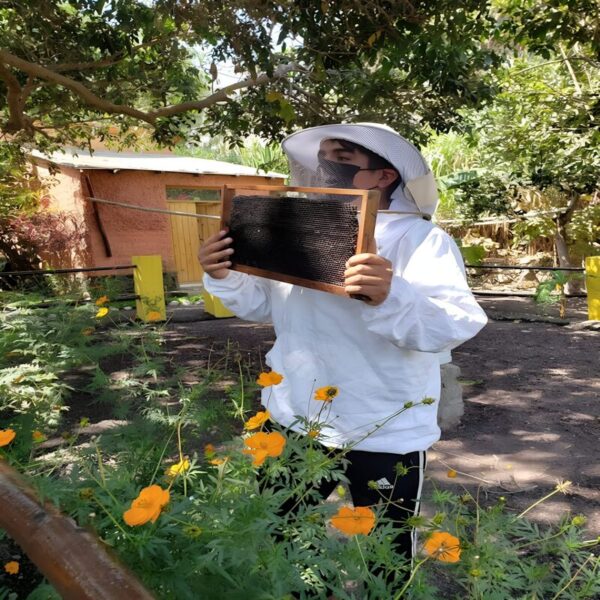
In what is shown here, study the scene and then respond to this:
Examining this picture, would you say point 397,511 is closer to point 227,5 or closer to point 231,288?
point 231,288

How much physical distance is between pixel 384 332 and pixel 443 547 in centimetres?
53

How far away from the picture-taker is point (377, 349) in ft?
5.17

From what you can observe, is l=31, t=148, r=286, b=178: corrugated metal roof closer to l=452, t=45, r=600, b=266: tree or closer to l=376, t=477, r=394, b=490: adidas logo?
l=452, t=45, r=600, b=266: tree

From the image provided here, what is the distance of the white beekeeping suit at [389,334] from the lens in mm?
1399

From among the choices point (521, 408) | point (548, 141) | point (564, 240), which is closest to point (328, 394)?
point (521, 408)

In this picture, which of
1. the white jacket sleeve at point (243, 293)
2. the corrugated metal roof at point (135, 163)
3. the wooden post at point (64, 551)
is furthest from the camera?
the corrugated metal roof at point (135, 163)

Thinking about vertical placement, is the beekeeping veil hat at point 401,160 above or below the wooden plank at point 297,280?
above

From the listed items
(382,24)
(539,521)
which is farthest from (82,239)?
(539,521)

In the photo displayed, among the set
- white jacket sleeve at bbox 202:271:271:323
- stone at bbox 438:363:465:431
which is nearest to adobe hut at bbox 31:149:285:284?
stone at bbox 438:363:465:431

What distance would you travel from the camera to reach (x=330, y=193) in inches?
57.6

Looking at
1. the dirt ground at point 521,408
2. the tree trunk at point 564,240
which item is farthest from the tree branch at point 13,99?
the tree trunk at point 564,240

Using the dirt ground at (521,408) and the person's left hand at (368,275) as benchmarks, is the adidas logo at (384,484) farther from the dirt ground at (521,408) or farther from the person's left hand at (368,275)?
the dirt ground at (521,408)

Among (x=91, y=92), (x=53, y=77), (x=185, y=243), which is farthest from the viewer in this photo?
(x=185, y=243)

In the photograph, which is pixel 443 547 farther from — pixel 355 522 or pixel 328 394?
pixel 328 394
